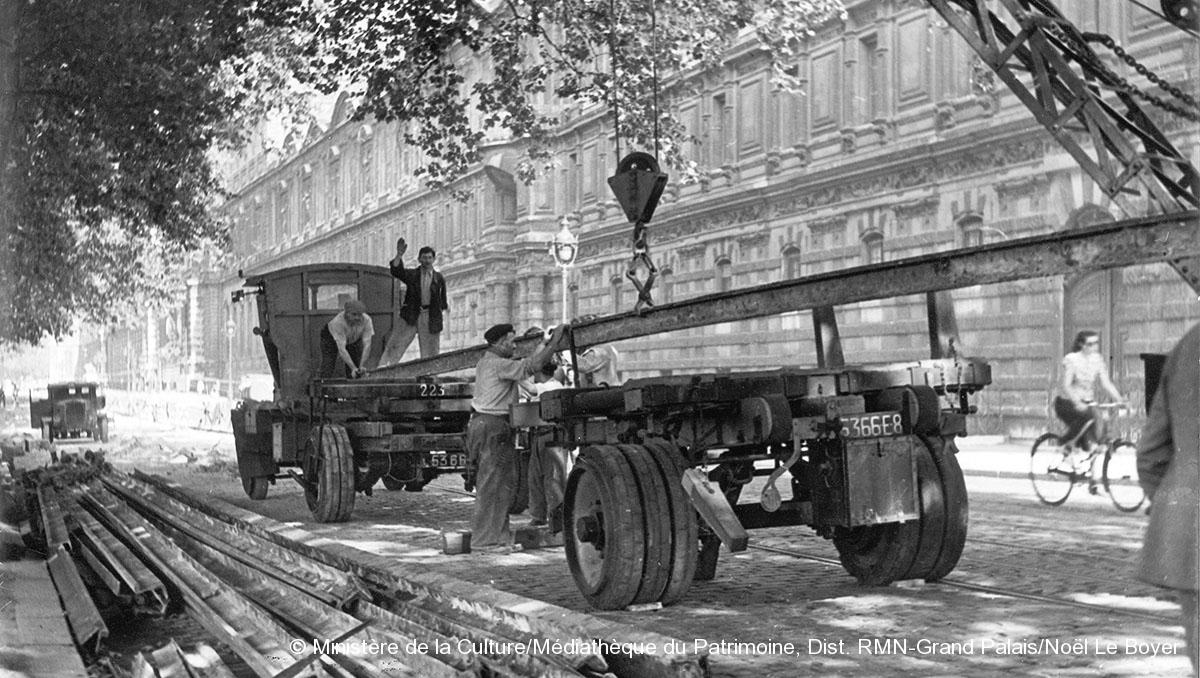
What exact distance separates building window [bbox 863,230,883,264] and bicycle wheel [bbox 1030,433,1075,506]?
1037 cm

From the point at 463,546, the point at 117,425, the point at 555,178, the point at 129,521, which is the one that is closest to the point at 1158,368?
the point at 463,546

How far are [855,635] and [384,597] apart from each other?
2.74 m

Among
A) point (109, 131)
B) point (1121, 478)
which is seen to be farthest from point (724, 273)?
point (1121, 478)

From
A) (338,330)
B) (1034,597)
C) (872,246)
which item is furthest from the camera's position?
(872,246)

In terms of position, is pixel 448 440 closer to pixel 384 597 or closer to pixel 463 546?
pixel 463 546

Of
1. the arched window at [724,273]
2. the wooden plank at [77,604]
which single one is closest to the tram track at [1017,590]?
the wooden plank at [77,604]

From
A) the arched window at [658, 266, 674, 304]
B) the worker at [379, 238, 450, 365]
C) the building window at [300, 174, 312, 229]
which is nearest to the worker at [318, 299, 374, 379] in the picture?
the worker at [379, 238, 450, 365]

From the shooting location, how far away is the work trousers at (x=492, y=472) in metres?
11.3

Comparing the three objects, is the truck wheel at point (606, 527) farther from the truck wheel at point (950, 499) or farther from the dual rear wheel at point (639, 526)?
the truck wheel at point (950, 499)

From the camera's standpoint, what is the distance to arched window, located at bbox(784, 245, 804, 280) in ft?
91.5

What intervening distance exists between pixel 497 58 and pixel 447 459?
8349mm

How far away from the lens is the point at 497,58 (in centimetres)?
2028

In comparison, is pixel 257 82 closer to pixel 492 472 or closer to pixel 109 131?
pixel 109 131

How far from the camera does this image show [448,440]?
14039mm
